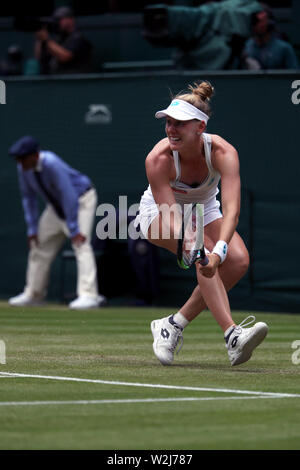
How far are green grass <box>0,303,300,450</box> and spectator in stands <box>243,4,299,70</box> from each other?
4.61 meters

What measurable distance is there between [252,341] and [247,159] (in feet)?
24.8

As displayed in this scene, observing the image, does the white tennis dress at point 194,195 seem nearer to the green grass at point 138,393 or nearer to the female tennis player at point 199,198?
the female tennis player at point 199,198

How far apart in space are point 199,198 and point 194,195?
0.07m

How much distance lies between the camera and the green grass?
16.4 ft

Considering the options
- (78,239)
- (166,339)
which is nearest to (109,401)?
(166,339)

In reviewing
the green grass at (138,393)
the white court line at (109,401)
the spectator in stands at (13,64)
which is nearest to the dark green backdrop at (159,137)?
the spectator in stands at (13,64)

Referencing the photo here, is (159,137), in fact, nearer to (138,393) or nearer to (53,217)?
(53,217)

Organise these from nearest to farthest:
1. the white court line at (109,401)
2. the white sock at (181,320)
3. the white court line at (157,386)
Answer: the white court line at (109,401) → the white court line at (157,386) → the white sock at (181,320)

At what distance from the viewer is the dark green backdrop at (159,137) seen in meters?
14.6

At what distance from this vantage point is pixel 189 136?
7.71 meters

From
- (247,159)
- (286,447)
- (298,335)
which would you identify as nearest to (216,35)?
(247,159)

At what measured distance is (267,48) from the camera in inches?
579

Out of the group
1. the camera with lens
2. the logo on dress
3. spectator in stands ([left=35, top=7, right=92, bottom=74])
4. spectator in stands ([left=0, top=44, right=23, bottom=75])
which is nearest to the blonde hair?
the logo on dress
